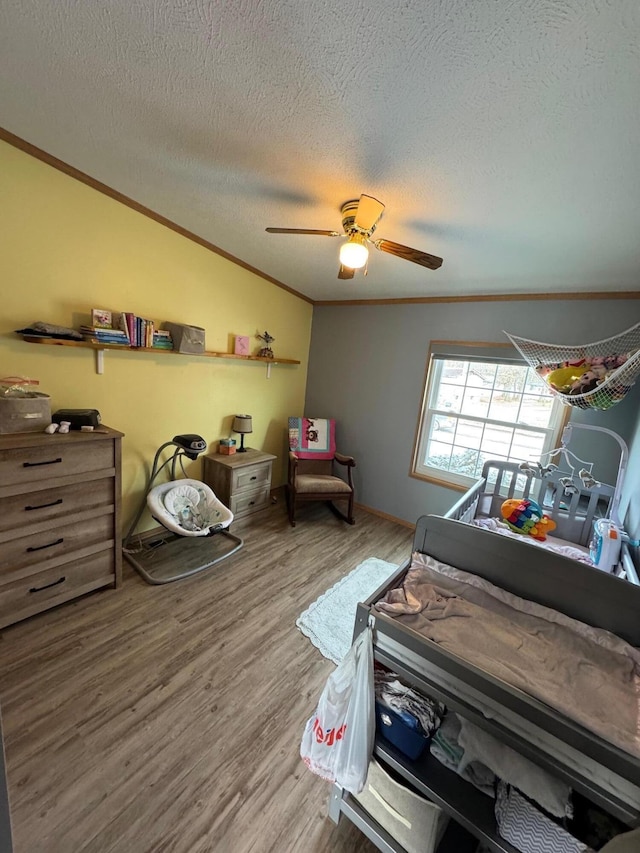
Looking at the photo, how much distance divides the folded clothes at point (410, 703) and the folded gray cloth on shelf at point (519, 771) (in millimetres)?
111

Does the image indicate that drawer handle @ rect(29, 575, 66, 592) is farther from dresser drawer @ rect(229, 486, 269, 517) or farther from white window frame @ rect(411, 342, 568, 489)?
white window frame @ rect(411, 342, 568, 489)

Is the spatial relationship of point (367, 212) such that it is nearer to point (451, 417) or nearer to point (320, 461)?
point (451, 417)

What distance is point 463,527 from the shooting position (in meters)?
1.42

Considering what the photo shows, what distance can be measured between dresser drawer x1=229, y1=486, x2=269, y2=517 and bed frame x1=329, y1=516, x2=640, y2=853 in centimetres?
204

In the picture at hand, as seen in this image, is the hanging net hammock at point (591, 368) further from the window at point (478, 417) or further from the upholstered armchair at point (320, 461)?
the upholstered armchair at point (320, 461)

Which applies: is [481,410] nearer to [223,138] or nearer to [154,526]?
[223,138]

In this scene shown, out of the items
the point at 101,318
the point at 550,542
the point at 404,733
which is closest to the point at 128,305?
the point at 101,318

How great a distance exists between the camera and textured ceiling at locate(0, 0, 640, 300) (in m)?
1.00

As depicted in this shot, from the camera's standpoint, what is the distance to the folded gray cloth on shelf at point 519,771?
859mm

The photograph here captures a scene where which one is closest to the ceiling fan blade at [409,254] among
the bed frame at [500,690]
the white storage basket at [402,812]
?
the bed frame at [500,690]

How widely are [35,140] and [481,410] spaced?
3.68 metres

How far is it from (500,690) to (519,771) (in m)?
0.26

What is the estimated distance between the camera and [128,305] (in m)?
2.51

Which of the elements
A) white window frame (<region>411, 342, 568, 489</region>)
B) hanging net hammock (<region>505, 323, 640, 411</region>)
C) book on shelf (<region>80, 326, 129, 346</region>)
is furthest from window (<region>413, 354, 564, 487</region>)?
book on shelf (<region>80, 326, 129, 346</region>)
